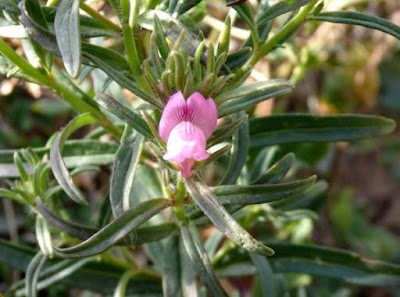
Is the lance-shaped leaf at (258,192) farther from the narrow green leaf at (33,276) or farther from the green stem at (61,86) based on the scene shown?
the narrow green leaf at (33,276)

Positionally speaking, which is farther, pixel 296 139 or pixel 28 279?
pixel 296 139

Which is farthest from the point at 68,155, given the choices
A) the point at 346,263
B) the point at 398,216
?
the point at 398,216

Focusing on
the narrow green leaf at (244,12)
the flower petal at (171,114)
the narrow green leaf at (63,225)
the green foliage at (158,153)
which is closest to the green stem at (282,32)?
the green foliage at (158,153)

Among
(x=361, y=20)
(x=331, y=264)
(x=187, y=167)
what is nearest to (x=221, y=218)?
(x=187, y=167)

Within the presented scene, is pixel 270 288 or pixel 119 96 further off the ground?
pixel 119 96

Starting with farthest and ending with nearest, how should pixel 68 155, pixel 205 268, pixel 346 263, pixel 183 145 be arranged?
pixel 346 263 → pixel 68 155 → pixel 205 268 → pixel 183 145

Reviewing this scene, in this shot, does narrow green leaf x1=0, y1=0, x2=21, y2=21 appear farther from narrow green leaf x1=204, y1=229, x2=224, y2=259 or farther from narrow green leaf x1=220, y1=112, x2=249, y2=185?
narrow green leaf x1=204, y1=229, x2=224, y2=259

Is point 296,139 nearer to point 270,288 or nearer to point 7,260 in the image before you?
point 270,288
